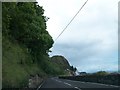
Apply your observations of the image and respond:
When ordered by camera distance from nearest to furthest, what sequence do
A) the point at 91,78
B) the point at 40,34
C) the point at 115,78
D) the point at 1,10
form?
the point at 1,10 → the point at 115,78 → the point at 40,34 → the point at 91,78

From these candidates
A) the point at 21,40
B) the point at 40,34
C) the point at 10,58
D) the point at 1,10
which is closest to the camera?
the point at 1,10

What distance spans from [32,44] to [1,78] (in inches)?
1144

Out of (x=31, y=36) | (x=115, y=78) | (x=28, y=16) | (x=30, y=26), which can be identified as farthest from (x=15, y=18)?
(x=115, y=78)

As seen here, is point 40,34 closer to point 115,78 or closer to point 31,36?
point 31,36

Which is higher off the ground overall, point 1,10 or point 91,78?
point 1,10

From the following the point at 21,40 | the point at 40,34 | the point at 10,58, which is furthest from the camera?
the point at 40,34

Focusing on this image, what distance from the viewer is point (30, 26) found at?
4175cm

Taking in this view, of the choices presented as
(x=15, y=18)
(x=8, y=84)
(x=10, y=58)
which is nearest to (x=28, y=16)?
(x=15, y=18)

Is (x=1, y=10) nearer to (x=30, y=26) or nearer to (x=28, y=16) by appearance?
(x=28, y=16)

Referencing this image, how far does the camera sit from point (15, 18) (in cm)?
3731

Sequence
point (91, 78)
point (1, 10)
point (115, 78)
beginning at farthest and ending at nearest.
Result: 1. point (91, 78)
2. point (115, 78)
3. point (1, 10)

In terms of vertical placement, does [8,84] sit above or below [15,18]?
below

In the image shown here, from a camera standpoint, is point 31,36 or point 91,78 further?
point 91,78

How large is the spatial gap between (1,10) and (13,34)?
17.7 meters
